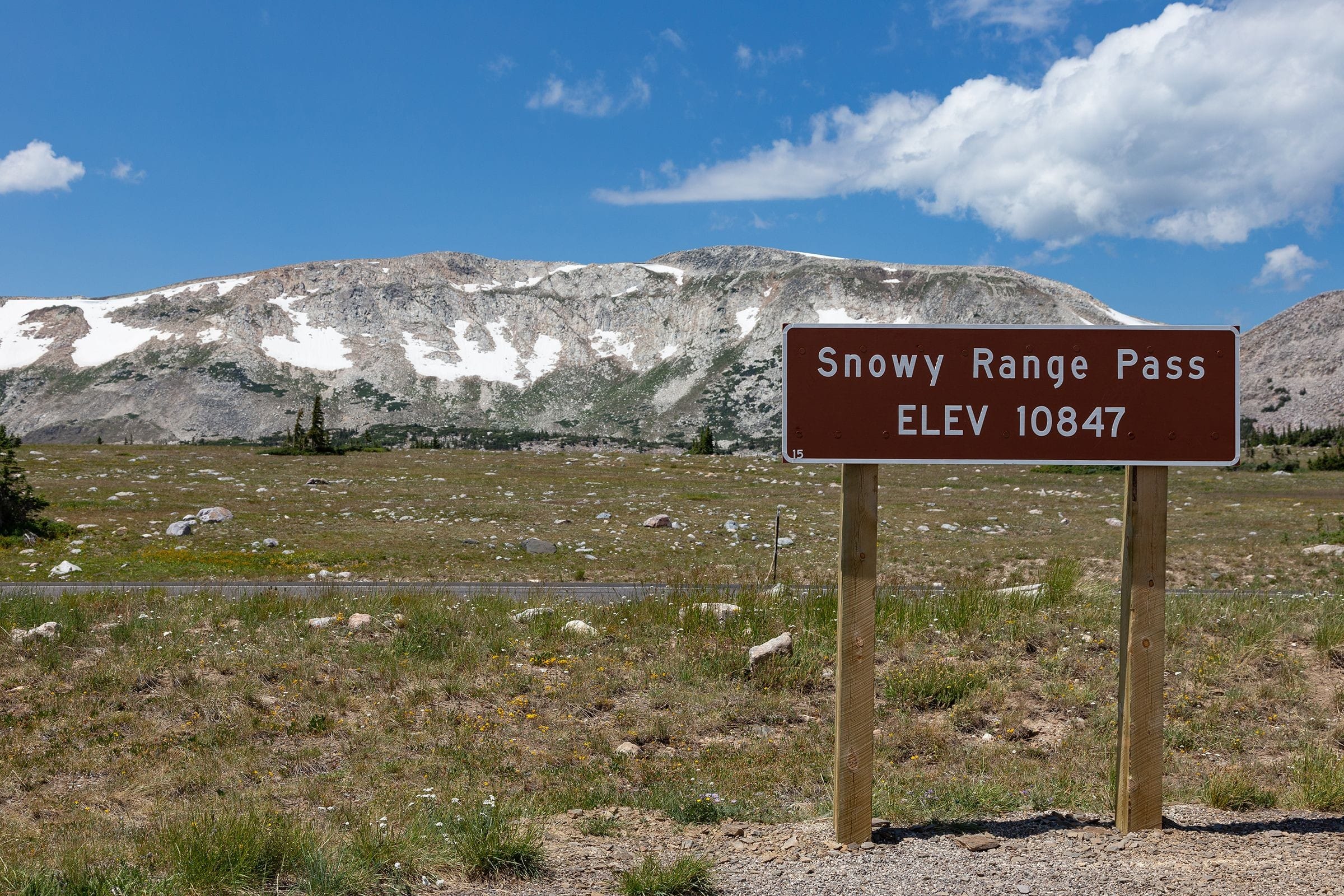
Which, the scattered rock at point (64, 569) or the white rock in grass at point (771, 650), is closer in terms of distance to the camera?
the white rock in grass at point (771, 650)

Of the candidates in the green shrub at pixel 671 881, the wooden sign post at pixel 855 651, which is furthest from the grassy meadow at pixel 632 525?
the green shrub at pixel 671 881

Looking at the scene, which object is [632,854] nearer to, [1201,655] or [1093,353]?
[1093,353]

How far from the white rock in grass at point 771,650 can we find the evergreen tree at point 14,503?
76.5 feet

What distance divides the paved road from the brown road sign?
7.08m

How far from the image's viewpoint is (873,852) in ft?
16.2

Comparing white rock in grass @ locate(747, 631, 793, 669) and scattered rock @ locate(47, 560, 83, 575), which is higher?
white rock in grass @ locate(747, 631, 793, 669)

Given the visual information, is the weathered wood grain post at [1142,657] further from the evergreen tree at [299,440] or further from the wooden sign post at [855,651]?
the evergreen tree at [299,440]

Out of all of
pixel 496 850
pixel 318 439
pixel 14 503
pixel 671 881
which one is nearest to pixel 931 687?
pixel 671 881

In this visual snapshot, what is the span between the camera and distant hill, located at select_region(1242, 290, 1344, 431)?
5896 inches

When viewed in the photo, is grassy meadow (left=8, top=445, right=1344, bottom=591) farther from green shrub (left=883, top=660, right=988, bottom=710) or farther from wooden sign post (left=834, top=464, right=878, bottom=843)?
wooden sign post (left=834, top=464, right=878, bottom=843)

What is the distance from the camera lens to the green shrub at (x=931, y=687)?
328 inches

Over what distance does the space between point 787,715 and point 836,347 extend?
13.9 feet

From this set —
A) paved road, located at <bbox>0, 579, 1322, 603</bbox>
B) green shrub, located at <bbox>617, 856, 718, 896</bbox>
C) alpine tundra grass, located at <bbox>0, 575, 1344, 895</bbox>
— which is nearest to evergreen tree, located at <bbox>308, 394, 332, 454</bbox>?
paved road, located at <bbox>0, 579, 1322, 603</bbox>

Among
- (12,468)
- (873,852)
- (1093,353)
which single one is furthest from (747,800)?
(12,468)
